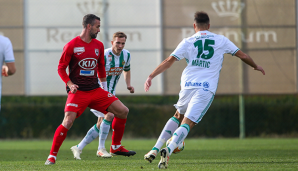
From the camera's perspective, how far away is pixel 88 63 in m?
6.23

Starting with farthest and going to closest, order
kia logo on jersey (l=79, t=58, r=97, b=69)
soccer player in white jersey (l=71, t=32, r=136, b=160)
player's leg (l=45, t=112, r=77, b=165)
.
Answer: soccer player in white jersey (l=71, t=32, r=136, b=160)
kia logo on jersey (l=79, t=58, r=97, b=69)
player's leg (l=45, t=112, r=77, b=165)

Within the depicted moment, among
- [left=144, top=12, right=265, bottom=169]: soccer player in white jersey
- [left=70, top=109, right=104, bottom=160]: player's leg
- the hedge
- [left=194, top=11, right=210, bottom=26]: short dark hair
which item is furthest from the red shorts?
the hedge

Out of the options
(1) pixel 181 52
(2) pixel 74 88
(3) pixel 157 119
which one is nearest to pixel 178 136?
(1) pixel 181 52

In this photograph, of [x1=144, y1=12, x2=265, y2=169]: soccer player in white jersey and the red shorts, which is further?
the red shorts

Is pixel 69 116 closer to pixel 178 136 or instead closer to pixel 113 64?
pixel 178 136

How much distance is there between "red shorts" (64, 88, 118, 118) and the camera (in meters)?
6.07

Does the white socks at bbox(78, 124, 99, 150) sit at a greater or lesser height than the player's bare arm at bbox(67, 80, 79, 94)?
lesser

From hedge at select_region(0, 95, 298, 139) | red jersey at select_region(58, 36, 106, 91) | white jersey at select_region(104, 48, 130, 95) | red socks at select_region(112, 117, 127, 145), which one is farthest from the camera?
hedge at select_region(0, 95, 298, 139)

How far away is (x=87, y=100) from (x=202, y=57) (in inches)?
69.0

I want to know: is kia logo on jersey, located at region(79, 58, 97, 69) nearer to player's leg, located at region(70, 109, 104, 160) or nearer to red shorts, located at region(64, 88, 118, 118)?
red shorts, located at region(64, 88, 118, 118)

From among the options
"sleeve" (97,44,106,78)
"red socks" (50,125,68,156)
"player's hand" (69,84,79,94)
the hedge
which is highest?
"sleeve" (97,44,106,78)

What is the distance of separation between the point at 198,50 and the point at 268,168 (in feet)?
5.47

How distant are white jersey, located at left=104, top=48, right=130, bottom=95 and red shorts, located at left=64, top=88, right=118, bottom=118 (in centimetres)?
138

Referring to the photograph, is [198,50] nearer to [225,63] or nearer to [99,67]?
[99,67]
